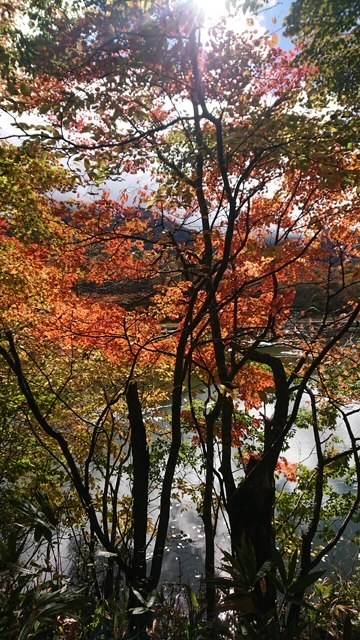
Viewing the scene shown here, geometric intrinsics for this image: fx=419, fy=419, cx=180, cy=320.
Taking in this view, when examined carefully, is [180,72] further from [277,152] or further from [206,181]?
[206,181]

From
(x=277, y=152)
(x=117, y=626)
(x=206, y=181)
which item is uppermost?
(x=206, y=181)

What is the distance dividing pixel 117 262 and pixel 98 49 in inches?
156

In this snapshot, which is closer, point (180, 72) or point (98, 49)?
point (98, 49)

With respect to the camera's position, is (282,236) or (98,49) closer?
(98,49)

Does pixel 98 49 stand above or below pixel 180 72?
below

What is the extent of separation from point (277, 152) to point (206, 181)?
2123 mm

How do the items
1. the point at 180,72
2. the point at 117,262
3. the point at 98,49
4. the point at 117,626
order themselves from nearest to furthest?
the point at 117,626 → the point at 98,49 → the point at 180,72 → the point at 117,262

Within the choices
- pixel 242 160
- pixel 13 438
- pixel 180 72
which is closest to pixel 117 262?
pixel 242 160

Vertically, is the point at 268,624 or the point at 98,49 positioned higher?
the point at 98,49

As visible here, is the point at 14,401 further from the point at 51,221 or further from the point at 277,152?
the point at 277,152

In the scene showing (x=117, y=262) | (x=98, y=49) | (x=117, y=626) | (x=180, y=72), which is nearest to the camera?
(x=117, y=626)

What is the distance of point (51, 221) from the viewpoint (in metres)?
7.79

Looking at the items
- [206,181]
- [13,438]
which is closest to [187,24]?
[206,181]

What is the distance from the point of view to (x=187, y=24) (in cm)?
460
